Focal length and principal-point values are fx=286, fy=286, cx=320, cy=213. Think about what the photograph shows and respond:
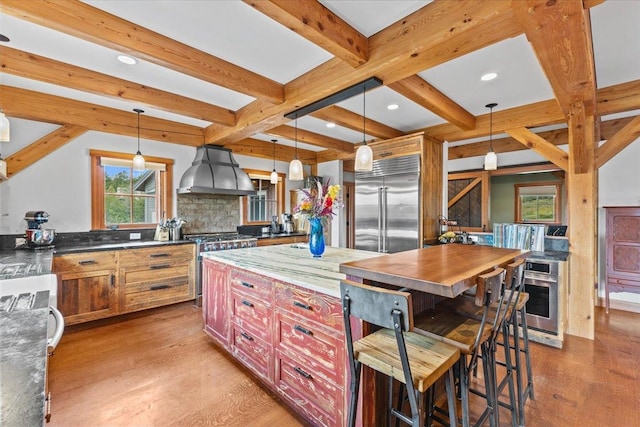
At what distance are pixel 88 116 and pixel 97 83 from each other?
1.07 meters

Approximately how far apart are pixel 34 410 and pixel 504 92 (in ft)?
13.0

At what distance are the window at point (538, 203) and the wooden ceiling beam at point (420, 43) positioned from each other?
21.2 ft

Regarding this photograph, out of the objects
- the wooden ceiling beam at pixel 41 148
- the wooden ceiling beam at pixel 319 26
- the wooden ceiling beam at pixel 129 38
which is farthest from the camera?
the wooden ceiling beam at pixel 41 148

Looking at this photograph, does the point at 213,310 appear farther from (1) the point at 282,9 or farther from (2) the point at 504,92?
(2) the point at 504,92

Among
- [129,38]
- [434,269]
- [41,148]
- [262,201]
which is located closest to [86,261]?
[41,148]

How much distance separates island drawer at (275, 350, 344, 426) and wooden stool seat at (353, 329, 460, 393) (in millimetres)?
418

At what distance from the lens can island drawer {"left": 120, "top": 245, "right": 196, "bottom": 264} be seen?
357cm

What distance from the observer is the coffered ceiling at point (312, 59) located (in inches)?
67.7

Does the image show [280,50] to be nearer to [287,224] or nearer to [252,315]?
[252,315]

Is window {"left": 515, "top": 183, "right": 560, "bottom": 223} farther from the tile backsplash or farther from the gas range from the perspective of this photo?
the tile backsplash

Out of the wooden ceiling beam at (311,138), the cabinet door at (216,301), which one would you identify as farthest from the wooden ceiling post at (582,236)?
the cabinet door at (216,301)

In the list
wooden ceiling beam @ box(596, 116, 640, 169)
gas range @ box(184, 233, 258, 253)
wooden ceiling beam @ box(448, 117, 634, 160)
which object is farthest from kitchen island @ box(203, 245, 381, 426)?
wooden ceiling beam @ box(448, 117, 634, 160)

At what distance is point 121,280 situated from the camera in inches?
138

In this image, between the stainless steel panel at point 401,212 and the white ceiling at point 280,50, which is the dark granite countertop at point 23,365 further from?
the stainless steel panel at point 401,212
